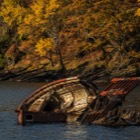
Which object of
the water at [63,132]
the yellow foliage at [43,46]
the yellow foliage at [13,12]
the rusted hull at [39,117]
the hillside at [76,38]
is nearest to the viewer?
the water at [63,132]

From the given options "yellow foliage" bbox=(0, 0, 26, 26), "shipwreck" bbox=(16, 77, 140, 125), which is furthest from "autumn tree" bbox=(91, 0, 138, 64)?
"shipwreck" bbox=(16, 77, 140, 125)

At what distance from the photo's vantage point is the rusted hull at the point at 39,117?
51.6m

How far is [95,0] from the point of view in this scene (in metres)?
105

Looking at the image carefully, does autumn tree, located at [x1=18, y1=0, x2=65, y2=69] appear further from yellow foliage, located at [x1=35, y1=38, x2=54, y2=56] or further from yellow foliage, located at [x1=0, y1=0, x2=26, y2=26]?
yellow foliage, located at [x1=0, y1=0, x2=26, y2=26]

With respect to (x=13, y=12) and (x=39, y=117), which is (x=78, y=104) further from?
(x=13, y=12)

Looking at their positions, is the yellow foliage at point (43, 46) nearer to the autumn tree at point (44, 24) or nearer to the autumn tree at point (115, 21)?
the autumn tree at point (44, 24)

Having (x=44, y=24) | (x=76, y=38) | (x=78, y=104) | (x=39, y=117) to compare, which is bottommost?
(x=39, y=117)

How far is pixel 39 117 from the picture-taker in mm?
51906

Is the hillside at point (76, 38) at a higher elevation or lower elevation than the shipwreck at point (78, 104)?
higher

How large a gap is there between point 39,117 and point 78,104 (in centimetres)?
442

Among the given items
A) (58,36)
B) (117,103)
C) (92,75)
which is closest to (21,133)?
(117,103)

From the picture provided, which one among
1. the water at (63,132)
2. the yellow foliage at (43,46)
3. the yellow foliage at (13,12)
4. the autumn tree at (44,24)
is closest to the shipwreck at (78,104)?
the water at (63,132)

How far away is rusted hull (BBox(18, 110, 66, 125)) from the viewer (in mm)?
51625

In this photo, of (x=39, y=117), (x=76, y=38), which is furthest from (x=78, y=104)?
(x=76, y=38)
